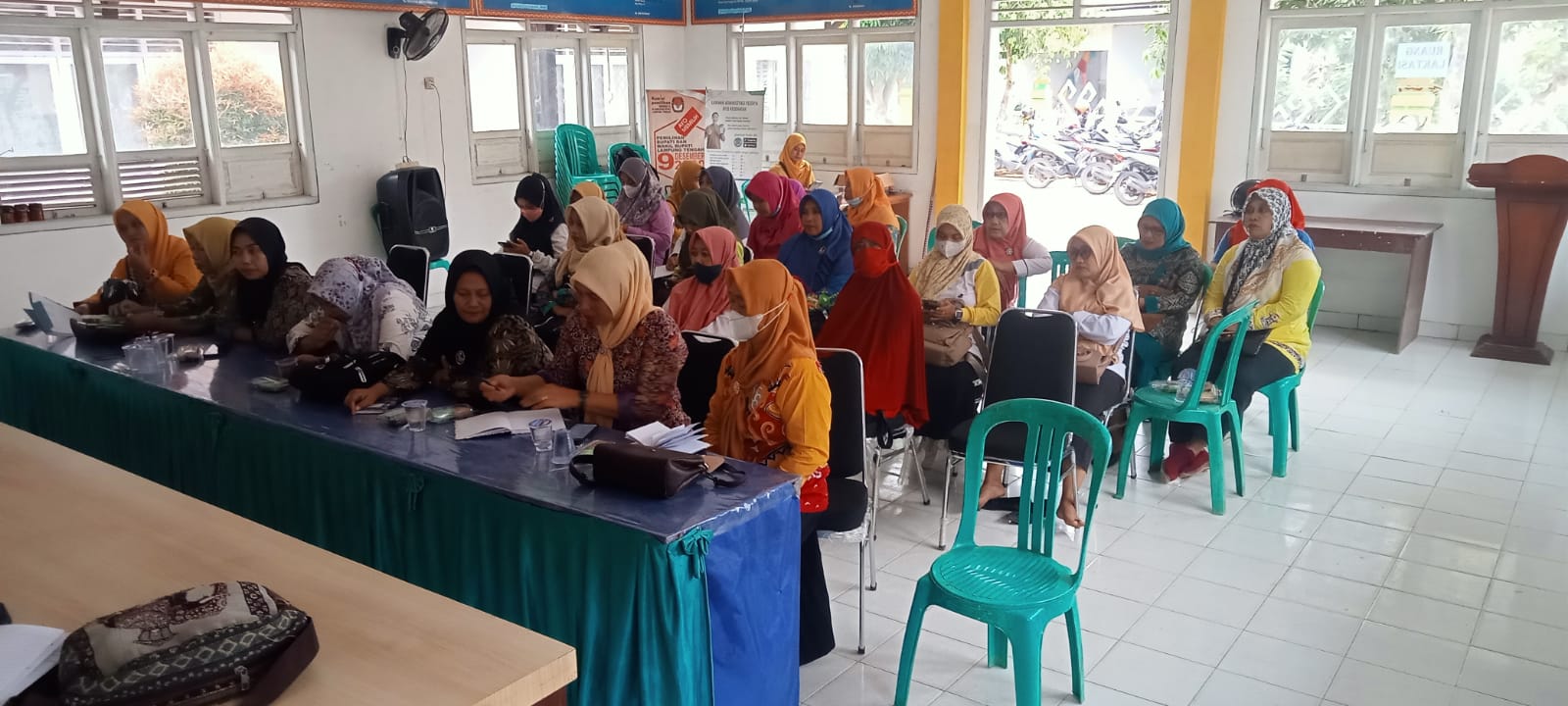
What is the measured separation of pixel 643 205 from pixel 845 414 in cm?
405

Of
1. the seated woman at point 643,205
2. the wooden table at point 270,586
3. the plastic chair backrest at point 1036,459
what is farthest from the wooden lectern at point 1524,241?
the wooden table at point 270,586

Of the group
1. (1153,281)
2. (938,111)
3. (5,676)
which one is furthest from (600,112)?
(5,676)

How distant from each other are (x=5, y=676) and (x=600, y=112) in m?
9.38

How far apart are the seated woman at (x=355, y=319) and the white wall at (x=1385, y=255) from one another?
21.0 feet

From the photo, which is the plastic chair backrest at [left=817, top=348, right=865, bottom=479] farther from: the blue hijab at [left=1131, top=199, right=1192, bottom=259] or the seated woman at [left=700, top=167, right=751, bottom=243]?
the seated woman at [left=700, top=167, right=751, bottom=243]

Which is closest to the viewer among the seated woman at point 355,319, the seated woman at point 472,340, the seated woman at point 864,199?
the seated woman at point 472,340

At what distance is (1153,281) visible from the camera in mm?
5121

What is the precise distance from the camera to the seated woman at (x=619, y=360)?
3.17 m

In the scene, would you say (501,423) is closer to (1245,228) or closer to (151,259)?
(151,259)

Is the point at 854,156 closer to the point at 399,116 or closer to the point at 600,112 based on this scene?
the point at 600,112

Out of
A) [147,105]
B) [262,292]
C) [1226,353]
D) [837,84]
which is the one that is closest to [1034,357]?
[1226,353]

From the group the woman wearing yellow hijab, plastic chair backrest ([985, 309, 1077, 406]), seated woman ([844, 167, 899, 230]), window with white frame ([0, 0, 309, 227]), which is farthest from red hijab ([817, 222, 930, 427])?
window with white frame ([0, 0, 309, 227])

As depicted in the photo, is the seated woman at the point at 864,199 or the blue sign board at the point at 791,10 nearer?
the seated woman at the point at 864,199

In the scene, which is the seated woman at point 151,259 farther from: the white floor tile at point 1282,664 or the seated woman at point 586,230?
the white floor tile at point 1282,664
